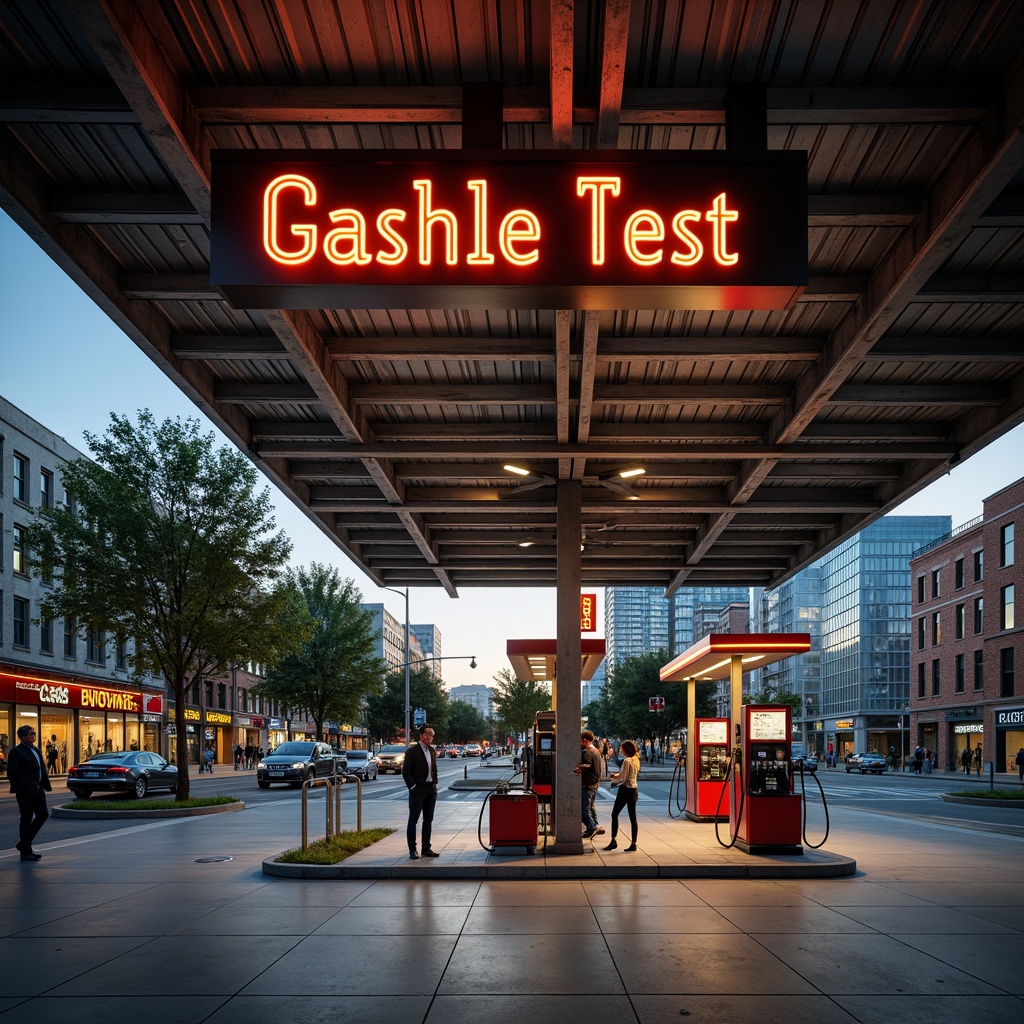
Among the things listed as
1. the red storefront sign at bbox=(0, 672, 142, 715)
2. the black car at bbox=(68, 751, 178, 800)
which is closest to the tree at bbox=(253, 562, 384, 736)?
the red storefront sign at bbox=(0, 672, 142, 715)

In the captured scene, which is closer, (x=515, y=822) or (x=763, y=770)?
(x=515, y=822)

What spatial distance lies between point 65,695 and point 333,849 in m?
37.0

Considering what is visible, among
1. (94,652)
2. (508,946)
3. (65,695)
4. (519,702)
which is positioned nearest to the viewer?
(508,946)

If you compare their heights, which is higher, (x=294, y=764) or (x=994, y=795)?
(x=294, y=764)

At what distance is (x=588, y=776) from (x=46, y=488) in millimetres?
40040

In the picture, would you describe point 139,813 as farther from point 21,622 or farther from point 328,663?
point 328,663

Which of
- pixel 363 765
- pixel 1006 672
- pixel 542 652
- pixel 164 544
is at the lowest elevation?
pixel 363 765

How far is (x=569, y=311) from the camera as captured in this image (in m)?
9.54

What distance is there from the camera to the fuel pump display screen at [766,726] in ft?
50.5

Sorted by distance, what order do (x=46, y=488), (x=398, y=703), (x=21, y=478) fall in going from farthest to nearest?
1. (x=398, y=703)
2. (x=46, y=488)
3. (x=21, y=478)

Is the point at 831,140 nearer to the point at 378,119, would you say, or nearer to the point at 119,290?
the point at 378,119

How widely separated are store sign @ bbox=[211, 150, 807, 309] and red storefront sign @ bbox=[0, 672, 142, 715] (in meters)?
41.1

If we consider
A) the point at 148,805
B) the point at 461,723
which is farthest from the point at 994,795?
the point at 461,723

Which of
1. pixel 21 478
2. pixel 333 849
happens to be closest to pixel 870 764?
pixel 21 478
